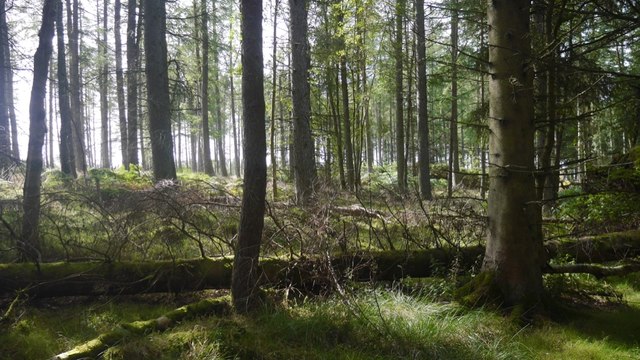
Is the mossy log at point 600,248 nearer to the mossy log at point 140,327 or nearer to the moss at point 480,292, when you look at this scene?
the moss at point 480,292

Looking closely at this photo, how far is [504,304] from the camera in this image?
4.46 m

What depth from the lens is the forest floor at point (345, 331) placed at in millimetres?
3428

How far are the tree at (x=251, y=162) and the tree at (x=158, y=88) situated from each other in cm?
739

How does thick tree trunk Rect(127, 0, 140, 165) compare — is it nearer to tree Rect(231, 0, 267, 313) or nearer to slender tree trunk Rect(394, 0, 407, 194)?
slender tree trunk Rect(394, 0, 407, 194)

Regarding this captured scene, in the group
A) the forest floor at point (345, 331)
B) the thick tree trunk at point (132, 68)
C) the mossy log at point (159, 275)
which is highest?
the thick tree trunk at point (132, 68)

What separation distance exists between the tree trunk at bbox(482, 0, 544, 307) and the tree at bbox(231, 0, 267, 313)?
8.59 feet

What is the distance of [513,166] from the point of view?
14.4 ft

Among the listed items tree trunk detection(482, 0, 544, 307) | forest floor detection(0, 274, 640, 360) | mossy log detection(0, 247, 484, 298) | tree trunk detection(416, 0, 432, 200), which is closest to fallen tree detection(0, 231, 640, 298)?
mossy log detection(0, 247, 484, 298)

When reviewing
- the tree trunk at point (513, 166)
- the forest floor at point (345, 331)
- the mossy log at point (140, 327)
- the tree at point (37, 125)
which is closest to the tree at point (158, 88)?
the tree at point (37, 125)

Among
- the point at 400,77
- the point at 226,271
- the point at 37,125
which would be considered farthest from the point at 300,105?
the point at 400,77

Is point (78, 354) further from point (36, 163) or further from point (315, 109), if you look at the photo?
point (315, 109)

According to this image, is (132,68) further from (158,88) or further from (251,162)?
(251,162)

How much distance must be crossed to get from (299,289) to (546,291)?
2.89 meters

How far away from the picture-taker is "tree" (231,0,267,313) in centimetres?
416
